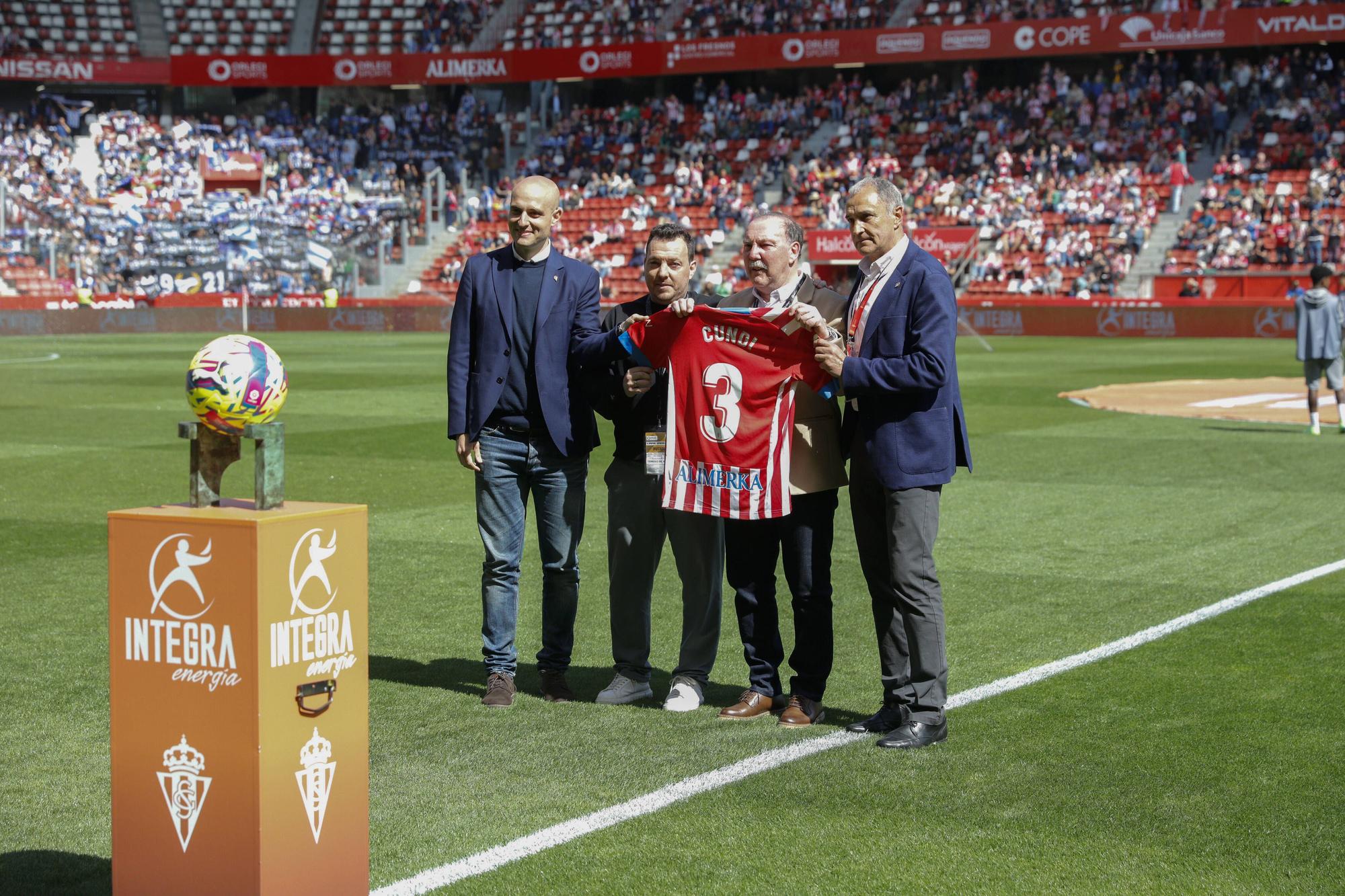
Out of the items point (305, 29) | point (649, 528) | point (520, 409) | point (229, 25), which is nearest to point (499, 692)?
point (649, 528)

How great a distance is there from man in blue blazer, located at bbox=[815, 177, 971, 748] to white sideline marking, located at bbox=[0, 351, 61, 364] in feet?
94.0

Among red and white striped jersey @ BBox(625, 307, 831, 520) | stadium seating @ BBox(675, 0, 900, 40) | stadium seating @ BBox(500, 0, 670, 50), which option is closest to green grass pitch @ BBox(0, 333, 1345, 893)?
red and white striped jersey @ BBox(625, 307, 831, 520)

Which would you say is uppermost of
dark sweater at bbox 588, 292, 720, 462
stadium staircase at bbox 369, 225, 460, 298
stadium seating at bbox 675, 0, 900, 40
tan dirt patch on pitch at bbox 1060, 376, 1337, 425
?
stadium seating at bbox 675, 0, 900, 40

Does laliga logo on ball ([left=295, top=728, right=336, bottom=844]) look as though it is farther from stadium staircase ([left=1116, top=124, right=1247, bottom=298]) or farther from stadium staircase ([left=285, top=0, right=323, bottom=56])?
stadium staircase ([left=285, top=0, right=323, bottom=56])

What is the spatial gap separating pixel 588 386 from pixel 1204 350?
30006 mm

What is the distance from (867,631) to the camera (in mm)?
8297

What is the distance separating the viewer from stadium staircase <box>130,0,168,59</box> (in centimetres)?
6200

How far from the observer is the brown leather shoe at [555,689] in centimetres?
681

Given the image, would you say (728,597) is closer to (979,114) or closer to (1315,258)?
(1315,258)

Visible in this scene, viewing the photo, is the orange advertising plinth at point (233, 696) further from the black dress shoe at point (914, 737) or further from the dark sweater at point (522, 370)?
the dark sweater at point (522, 370)

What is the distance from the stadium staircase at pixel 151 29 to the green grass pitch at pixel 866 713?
51.9 m

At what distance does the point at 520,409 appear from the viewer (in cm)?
679

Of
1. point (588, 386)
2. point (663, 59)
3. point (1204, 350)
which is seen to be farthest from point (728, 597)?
point (663, 59)

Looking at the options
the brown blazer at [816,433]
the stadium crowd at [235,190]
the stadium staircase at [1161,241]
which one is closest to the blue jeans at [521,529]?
the brown blazer at [816,433]
